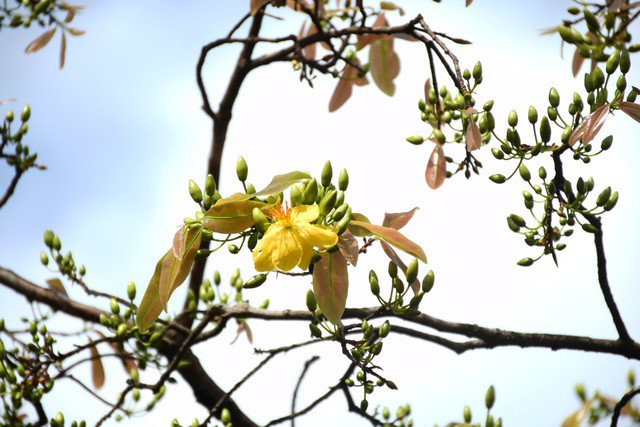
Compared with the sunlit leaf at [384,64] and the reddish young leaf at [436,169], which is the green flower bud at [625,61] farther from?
the sunlit leaf at [384,64]

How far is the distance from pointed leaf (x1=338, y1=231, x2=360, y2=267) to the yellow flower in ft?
0.10

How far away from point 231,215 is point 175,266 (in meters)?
0.11

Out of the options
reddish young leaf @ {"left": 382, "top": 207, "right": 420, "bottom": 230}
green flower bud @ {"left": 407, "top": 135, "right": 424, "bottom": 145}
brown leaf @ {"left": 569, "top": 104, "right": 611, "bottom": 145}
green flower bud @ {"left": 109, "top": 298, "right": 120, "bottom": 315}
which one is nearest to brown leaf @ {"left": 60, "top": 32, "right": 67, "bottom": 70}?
green flower bud @ {"left": 109, "top": 298, "right": 120, "bottom": 315}

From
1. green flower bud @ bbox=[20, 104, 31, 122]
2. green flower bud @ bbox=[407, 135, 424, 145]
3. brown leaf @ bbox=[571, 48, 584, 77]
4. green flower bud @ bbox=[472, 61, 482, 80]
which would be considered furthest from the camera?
green flower bud @ bbox=[20, 104, 31, 122]

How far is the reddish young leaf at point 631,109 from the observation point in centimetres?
102

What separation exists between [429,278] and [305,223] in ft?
0.78

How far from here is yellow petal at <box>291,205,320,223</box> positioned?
0.92 m

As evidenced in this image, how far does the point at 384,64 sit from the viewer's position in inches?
69.5

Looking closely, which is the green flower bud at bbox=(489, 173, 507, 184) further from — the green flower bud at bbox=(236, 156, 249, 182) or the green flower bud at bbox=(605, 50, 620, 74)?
the green flower bud at bbox=(236, 156, 249, 182)

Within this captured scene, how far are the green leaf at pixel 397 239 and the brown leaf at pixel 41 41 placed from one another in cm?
144

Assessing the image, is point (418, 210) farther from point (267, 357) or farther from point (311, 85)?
point (311, 85)

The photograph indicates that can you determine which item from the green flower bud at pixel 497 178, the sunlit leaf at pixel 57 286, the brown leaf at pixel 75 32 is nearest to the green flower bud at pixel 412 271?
the green flower bud at pixel 497 178

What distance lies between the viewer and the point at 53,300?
169 centimetres

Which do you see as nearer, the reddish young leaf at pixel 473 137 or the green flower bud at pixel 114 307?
the reddish young leaf at pixel 473 137
